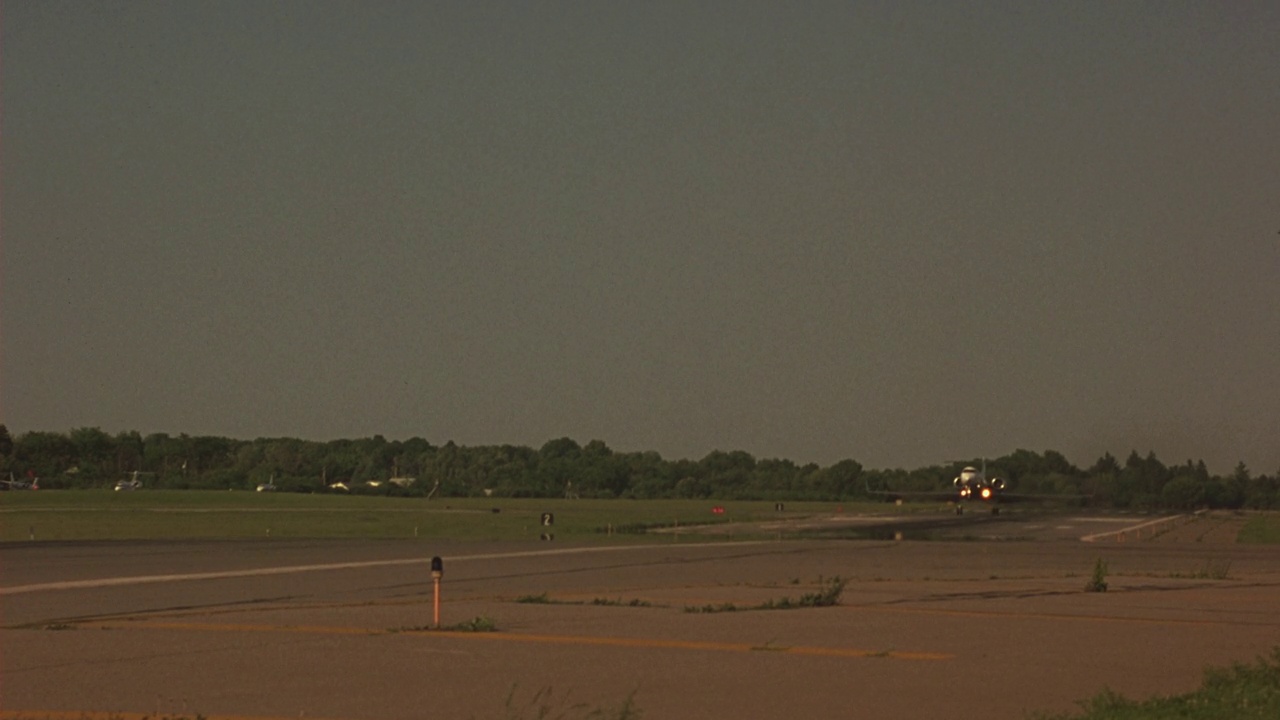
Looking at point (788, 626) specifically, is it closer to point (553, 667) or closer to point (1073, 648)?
point (1073, 648)

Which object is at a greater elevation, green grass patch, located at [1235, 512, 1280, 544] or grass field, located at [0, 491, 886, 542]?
grass field, located at [0, 491, 886, 542]

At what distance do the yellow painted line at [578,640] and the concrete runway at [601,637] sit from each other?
0.20ft

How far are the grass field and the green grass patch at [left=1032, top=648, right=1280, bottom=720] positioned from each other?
38.4 m

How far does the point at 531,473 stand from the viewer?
178500mm

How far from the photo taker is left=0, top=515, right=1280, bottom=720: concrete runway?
13078 millimetres

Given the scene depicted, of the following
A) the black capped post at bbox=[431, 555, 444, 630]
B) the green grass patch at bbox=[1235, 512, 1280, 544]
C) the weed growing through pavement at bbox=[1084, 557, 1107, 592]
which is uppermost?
the black capped post at bbox=[431, 555, 444, 630]

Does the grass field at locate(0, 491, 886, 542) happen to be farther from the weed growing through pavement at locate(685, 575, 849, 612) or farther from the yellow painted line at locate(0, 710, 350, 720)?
the yellow painted line at locate(0, 710, 350, 720)

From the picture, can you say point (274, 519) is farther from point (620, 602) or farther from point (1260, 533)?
point (620, 602)

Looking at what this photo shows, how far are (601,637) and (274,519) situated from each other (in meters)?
61.7

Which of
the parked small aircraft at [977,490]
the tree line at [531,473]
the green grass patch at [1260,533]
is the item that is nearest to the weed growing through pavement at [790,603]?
the green grass patch at [1260,533]

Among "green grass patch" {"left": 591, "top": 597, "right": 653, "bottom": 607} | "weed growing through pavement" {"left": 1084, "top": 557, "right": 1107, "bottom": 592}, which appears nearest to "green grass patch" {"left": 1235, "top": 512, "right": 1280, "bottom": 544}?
"weed growing through pavement" {"left": 1084, "top": 557, "right": 1107, "bottom": 592}

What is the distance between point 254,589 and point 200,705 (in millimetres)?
14918

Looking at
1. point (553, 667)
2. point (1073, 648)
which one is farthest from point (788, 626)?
point (553, 667)

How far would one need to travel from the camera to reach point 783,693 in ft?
43.9
